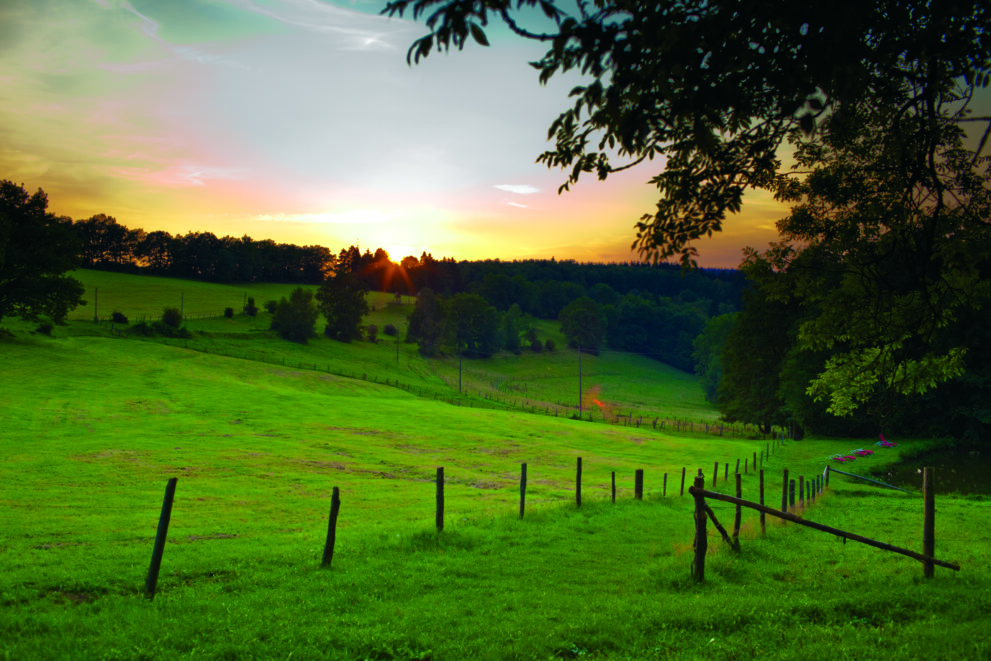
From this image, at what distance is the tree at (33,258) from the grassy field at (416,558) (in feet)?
97.9

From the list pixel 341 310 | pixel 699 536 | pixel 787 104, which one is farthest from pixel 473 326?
pixel 787 104

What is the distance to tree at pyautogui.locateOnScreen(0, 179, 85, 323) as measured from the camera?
246ft

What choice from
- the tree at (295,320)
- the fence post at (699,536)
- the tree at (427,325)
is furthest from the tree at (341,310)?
the fence post at (699,536)

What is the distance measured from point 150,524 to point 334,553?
1013 centimetres

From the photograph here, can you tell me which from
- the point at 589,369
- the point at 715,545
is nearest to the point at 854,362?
the point at 715,545

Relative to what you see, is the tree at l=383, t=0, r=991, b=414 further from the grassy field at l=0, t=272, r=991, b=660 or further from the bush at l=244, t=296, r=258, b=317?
the bush at l=244, t=296, r=258, b=317

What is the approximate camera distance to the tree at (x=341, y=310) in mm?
134625

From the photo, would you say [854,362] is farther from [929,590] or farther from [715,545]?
[929,590]

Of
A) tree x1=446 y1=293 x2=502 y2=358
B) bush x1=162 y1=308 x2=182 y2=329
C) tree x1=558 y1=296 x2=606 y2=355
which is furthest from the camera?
tree x1=558 y1=296 x2=606 y2=355

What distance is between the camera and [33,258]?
76.6m

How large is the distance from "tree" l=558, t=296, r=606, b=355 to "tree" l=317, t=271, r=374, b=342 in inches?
2398

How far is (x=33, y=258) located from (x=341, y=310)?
63737mm

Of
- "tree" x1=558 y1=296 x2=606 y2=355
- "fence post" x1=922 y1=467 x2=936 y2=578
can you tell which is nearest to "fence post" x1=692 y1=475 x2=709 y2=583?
"fence post" x1=922 y1=467 x2=936 y2=578

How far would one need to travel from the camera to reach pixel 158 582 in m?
11.9
